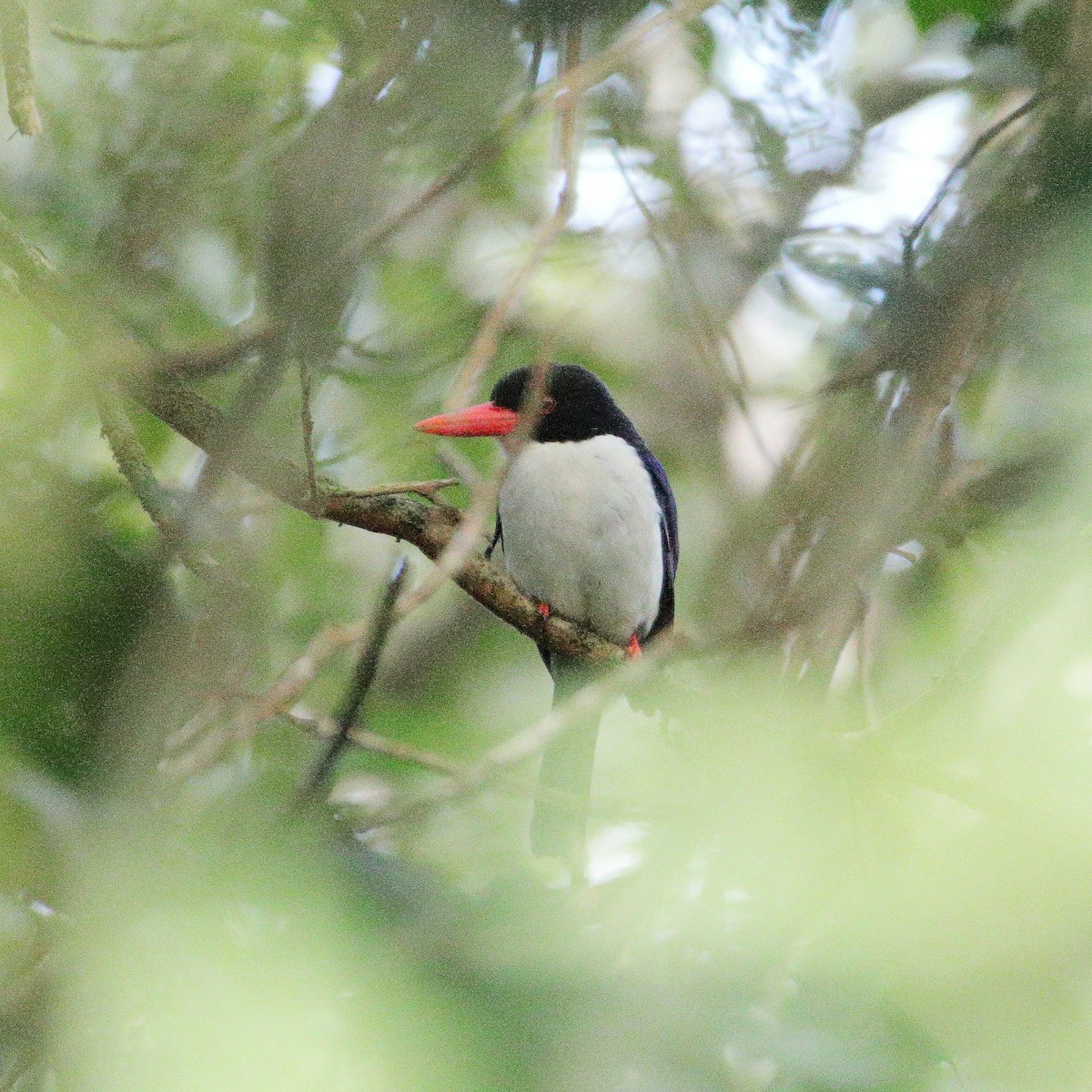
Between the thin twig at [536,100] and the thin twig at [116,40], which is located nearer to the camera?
the thin twig at [536,100]

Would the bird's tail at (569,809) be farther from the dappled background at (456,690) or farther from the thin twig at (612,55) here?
the thin twig at (612,55)

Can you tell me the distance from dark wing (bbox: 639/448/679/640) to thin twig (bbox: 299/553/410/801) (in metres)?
2.70

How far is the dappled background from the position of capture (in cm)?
68

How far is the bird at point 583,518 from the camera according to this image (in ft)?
11.1

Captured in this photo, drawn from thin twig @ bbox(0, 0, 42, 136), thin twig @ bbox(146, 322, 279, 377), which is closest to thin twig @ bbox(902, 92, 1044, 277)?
thin twig @ bbox(146, 322, 279, 377)

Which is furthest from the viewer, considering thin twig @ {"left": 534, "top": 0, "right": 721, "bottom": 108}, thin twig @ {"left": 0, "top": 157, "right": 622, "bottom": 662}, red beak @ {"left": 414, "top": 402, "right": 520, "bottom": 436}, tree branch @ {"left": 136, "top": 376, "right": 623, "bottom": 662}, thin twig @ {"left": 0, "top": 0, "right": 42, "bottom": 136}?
red beak @ {"left": 414, "top": 402, "right": 520, "bottom": 436}

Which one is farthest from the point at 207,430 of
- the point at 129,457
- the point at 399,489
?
the point at 399,489

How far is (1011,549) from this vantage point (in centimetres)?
148

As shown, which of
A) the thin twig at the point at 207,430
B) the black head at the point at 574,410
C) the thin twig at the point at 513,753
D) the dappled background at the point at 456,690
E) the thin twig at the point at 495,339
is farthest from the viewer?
the black head at the point at 574,410

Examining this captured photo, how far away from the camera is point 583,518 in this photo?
3.37m

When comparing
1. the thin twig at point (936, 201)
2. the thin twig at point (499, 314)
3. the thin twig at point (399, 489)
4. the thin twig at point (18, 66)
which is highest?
the thin twig at point (18, 66)

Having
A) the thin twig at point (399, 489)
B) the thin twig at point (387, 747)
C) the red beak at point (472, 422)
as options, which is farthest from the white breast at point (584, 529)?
the thin twig at point (387, 747)

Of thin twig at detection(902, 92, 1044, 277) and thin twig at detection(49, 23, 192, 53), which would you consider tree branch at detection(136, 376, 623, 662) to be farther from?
thin twig at detection(902, 92, 1044, 277)

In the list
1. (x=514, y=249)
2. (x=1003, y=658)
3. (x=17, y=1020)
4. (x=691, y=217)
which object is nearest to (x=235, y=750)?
(x=17, y=1020)
